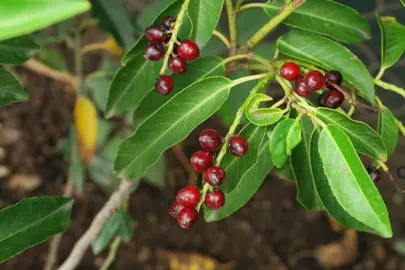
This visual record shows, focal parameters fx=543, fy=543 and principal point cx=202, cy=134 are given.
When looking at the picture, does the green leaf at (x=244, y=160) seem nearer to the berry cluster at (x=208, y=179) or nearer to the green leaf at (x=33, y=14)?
the berry cluster at (x=208, y=179)

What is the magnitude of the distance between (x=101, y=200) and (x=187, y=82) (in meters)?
1.08

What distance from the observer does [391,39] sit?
0.84m

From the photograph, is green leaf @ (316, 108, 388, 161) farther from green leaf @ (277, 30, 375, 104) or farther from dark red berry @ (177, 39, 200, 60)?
dark red berry @ (177, 39, 200, 60)

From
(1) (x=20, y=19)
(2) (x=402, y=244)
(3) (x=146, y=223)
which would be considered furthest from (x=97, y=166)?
(1) (x=20, y=19)

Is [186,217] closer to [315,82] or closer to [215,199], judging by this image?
[215,199]

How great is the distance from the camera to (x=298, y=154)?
818 millimetres

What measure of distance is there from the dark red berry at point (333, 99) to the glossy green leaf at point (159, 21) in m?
0.22

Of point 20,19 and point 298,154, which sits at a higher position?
point 20,19

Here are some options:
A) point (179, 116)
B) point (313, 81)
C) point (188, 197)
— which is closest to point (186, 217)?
point (188, 197)

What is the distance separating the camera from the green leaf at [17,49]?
2.66ft

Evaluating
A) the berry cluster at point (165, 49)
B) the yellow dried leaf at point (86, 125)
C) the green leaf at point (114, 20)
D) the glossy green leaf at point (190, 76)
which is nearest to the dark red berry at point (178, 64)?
the berry cluster at point (165, 49)

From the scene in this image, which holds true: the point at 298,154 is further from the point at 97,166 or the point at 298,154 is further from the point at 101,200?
the point at 101,200

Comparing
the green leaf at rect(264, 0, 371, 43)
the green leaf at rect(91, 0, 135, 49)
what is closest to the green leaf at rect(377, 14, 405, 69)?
the green leaf at rect(264, 0, 371, 43)

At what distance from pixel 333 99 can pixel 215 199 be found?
21 centimetres
